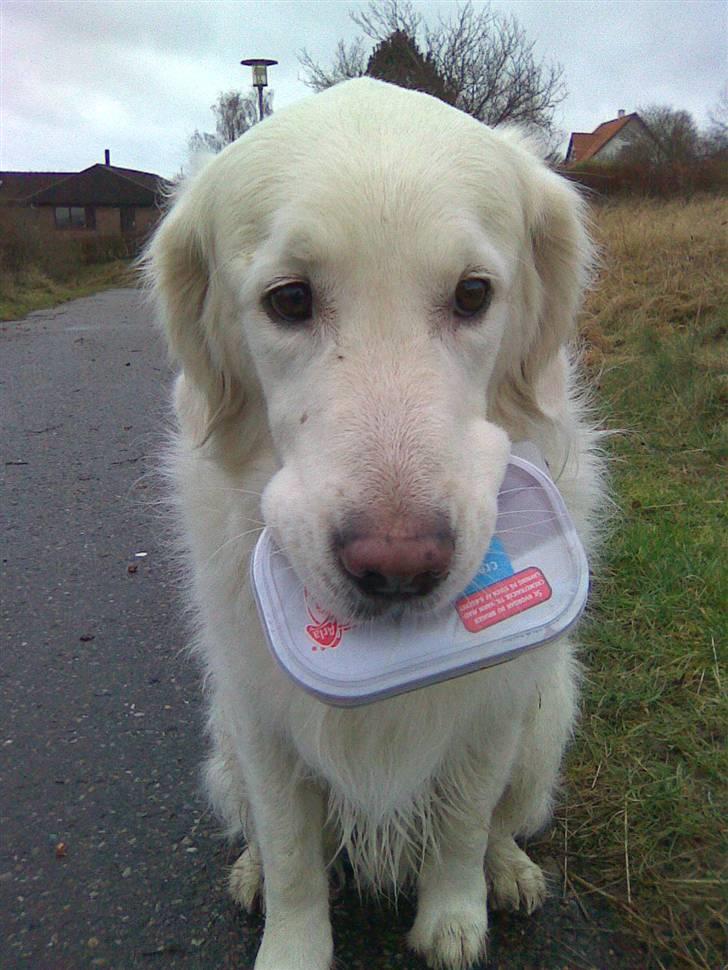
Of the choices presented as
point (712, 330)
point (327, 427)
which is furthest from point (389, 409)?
point (712, 330)

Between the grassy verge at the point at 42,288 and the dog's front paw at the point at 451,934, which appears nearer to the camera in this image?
the dog's front paw at the point at 451,934

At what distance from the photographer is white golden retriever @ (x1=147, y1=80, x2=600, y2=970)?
5.69ft

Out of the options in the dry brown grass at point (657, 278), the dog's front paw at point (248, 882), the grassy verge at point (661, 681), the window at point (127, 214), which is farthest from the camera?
the window at point (127, 214)

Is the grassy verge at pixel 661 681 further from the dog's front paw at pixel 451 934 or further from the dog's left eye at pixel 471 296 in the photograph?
the dog's left eye at pixel 471 296

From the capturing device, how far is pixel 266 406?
86.7 inches

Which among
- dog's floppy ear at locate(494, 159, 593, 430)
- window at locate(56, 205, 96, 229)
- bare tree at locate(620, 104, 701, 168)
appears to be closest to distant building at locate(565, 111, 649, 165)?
bare tree at locate(620, 104, 701, 168)

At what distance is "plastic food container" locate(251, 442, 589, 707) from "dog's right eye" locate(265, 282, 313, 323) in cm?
47

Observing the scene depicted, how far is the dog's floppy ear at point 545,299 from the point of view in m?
2.34

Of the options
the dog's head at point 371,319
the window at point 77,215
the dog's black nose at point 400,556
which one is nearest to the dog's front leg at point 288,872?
the dog's head at point 371,319

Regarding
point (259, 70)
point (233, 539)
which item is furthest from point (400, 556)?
point (259, 70)

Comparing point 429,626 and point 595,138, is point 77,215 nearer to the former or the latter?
point 595,138

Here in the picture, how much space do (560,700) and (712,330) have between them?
5365mm

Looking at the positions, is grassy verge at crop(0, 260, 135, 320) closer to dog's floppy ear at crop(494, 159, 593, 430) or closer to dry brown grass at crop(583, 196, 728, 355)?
dry brown grass at crop(583, 196, 728, 355)

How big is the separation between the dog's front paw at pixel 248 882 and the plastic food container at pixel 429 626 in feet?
3.27
